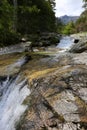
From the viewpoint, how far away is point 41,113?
860cm

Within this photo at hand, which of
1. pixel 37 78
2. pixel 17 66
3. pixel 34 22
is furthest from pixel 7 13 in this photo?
pixel 34 22

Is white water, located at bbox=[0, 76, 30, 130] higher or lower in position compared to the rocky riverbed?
lower

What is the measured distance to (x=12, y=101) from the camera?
36.2 ft

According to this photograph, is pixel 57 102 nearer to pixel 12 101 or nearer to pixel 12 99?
pixel 12 101

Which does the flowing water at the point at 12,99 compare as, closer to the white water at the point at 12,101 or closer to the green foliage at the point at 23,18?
the white water at the point at 12,101

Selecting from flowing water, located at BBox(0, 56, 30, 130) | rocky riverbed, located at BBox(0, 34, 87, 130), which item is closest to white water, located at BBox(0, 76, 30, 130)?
flowing water, located at BBox(0, 56, 30, 130)

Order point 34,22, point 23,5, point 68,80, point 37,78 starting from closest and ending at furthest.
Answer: point 68,80, point 37,78, point 23,5, point 34,22

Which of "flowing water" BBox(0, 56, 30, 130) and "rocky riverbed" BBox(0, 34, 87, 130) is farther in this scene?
"flowing water" BBox(0, 56, 30, 130)

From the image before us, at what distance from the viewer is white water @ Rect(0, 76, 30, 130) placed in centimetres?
975

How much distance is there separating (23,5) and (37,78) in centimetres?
3493

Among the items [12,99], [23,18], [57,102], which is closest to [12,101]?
[12,99]

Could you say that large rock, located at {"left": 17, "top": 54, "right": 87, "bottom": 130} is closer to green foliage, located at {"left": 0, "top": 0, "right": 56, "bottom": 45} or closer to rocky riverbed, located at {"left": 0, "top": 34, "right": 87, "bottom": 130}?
rocky riverbed, located at {"left": 0, "top": 34, "right": 87, "bottom": 130}

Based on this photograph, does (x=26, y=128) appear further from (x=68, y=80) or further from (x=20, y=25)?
(x=20, y=25)

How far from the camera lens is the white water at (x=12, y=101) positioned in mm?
9747
